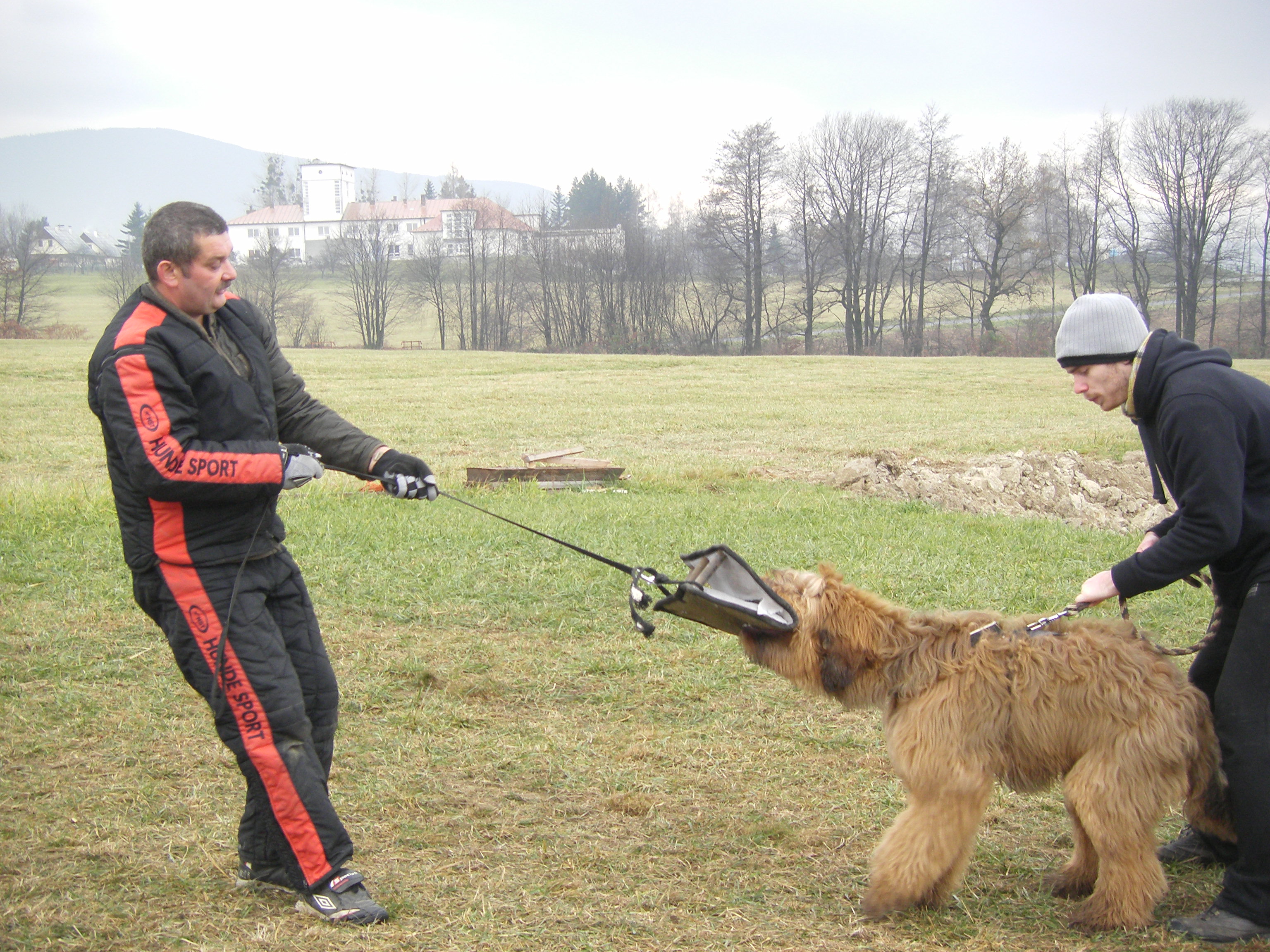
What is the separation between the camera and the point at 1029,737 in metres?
3.36

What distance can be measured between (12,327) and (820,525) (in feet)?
178

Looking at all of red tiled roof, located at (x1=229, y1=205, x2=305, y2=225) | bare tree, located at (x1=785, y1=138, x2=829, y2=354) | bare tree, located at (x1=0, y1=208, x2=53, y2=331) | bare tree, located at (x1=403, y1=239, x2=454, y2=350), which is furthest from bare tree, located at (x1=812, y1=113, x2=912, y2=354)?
red tiled roof, located at (x1=229, y1=205, x2=305, y2=225)

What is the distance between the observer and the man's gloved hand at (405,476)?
12.3 ft

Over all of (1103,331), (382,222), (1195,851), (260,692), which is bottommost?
(1195,851)

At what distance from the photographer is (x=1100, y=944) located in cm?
327

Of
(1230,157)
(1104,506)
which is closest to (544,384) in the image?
(1104,506)

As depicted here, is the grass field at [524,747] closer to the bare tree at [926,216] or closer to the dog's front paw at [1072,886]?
the dog's front paw at [1072,886]

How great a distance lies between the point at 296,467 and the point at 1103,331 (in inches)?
108

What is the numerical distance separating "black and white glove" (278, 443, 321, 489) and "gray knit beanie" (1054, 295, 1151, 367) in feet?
8.36

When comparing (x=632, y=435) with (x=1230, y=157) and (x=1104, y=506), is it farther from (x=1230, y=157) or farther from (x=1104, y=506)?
(x=1230, y=157)

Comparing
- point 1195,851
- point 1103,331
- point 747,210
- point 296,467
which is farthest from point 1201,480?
point 747,210

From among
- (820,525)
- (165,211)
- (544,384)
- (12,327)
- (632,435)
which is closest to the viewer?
(165,211)

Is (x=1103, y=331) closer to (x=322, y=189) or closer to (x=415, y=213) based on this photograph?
(x=415, y=213)

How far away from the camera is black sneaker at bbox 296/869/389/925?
11.0 feet
